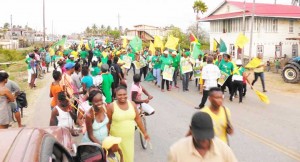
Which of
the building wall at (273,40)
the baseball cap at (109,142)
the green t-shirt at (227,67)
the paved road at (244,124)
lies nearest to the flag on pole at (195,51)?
the paved road at (244,124)

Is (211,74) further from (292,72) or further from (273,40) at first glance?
(273,40)

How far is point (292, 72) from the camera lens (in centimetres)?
1731

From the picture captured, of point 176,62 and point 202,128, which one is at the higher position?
point 176,62

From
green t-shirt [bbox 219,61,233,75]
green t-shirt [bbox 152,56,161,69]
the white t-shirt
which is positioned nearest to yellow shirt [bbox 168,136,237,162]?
the white t-shirt

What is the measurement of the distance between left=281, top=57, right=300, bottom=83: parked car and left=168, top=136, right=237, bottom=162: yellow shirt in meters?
15.3

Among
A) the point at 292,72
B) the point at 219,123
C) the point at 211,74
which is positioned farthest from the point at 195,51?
the point at 219,123

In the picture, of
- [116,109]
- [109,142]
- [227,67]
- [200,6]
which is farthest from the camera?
[200,6]

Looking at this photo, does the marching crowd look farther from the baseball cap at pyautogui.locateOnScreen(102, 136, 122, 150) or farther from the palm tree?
the palm tree

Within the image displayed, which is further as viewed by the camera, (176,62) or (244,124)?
(176,62)

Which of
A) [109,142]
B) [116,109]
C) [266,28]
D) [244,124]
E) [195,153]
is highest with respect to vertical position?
[266,28]

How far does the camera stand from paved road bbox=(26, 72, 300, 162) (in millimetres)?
6957

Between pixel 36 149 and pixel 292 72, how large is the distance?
16.7 meters

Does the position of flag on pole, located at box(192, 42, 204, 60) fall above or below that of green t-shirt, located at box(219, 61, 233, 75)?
above

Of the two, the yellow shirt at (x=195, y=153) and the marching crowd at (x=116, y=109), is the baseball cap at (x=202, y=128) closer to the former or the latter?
the marching crowd at (x=116, y=109)
